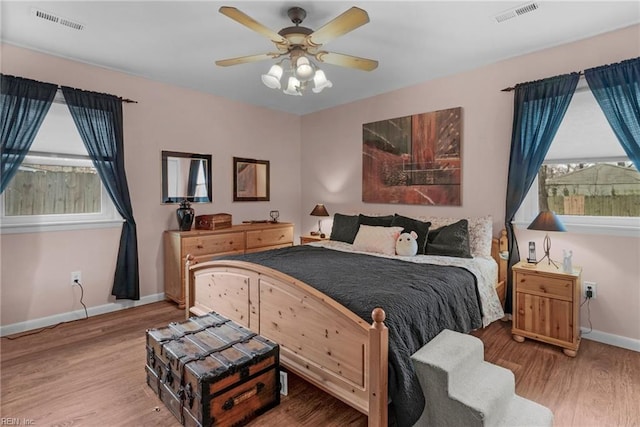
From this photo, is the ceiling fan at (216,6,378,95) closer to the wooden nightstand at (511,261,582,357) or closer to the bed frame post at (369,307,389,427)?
the bed frame post at (369,307,389,427)

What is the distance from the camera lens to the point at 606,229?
2.72m

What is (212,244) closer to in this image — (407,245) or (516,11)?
(407,245)

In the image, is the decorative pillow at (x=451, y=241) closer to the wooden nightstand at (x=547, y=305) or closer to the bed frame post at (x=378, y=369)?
the wooden nightstand at (x=547, y=305)

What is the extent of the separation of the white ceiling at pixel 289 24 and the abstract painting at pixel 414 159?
58 cm

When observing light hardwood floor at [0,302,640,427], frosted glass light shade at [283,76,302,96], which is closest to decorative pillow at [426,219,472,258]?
light hardwood floor at [0,302,640,427]

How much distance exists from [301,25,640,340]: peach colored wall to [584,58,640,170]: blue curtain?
160mm

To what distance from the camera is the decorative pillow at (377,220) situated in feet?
11.9

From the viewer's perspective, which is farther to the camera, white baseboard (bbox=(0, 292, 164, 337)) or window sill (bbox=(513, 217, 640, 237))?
white baseboard (bbox=(0, 292, 164, 337))

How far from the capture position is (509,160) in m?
3.18

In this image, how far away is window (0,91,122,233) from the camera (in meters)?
2.98

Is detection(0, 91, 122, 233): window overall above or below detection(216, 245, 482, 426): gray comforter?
above

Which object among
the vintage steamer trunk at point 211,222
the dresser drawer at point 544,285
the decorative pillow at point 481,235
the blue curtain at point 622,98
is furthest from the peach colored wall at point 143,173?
the blue curtain at point 622,98

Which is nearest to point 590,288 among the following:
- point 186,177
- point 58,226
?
point 186,177

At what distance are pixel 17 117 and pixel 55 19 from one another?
0.96m
